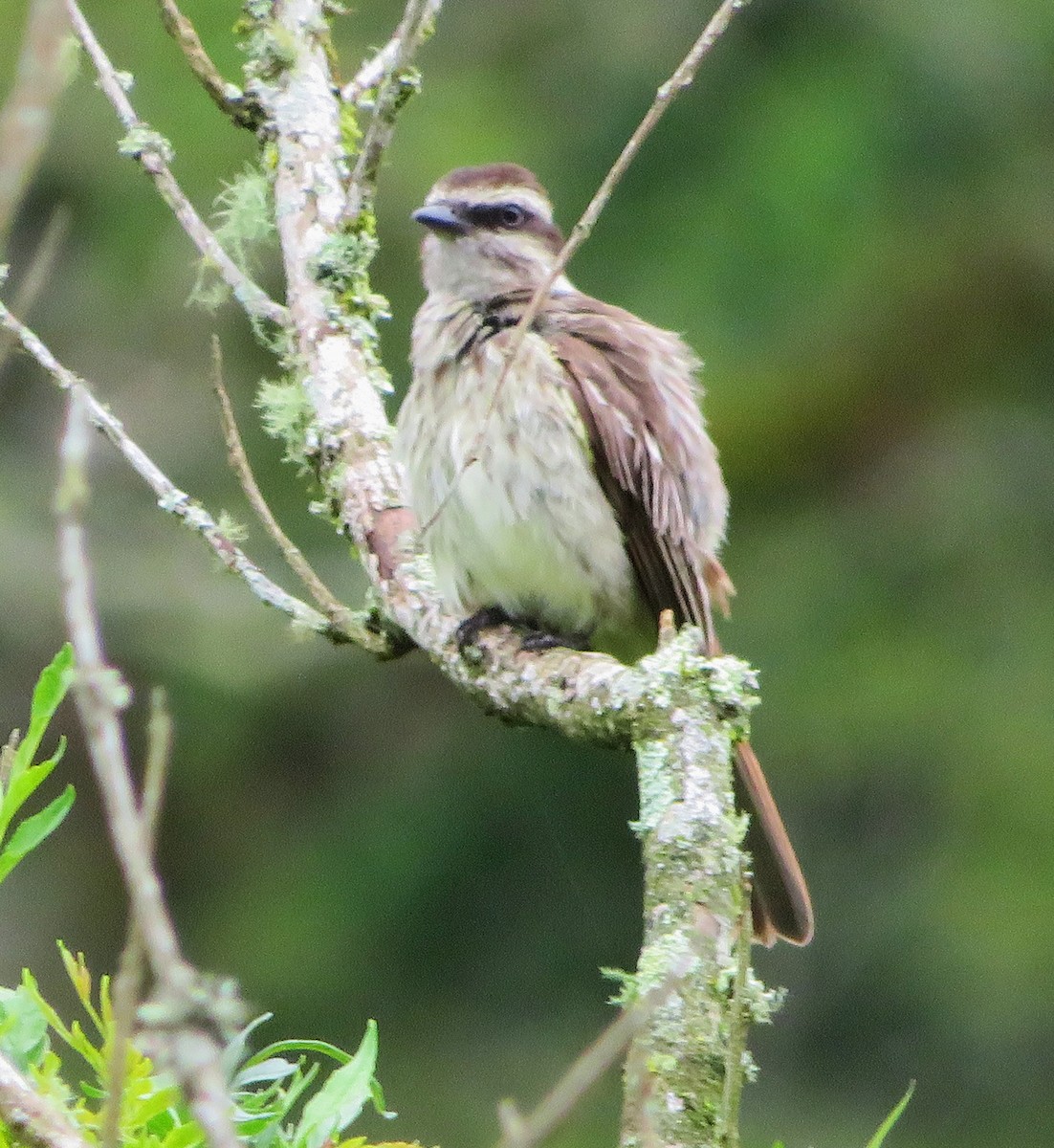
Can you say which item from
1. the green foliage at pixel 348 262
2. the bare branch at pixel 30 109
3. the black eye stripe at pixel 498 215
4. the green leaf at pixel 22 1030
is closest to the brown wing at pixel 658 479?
the black eye stripe at pixel 498 215

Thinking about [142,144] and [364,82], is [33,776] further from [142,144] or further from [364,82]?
[364,82]

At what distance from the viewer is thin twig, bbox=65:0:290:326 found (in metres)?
3.98

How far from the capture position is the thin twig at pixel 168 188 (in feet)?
13.0

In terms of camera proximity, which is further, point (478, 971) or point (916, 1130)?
point (478, 971)

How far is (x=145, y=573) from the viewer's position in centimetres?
1027

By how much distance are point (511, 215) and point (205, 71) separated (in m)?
1.04

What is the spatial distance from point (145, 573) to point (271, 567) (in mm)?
845

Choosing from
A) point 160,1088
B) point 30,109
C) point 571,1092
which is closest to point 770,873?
point 160,1088

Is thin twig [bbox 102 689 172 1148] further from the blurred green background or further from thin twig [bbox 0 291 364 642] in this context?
the blurred green background

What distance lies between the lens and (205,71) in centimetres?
417

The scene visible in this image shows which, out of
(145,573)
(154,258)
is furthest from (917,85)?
(145,573)

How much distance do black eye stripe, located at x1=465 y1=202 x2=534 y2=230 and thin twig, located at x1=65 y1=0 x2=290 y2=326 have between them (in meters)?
0.88

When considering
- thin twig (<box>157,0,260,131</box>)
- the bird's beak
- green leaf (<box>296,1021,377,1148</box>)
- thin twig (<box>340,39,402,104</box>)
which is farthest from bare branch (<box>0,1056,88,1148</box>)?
the bird's beak

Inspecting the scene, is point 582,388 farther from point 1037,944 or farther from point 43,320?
point 43,320
